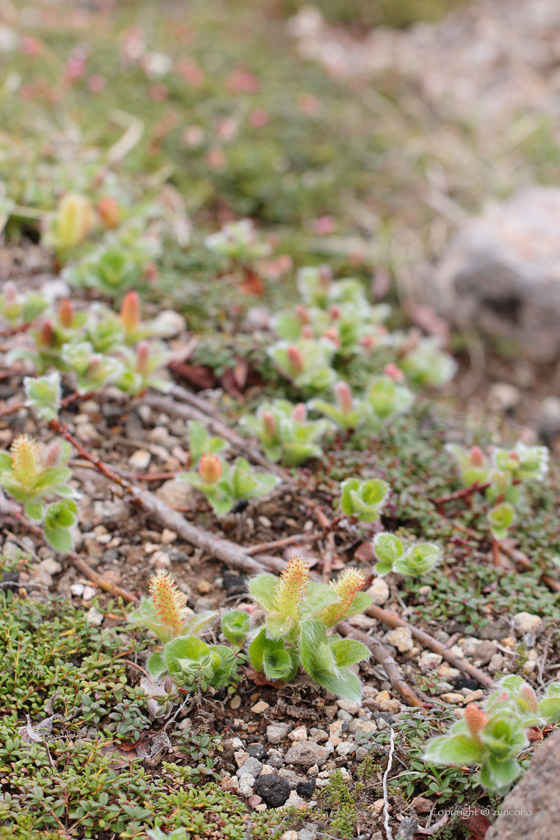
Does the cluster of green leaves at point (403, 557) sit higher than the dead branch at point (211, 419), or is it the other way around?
the cluster of green leaves at point (403, 557)

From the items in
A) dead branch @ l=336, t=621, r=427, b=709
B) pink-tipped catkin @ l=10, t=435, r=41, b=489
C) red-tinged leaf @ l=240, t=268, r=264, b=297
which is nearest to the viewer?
dead branch @ l=336, t=621, r=427, b=709

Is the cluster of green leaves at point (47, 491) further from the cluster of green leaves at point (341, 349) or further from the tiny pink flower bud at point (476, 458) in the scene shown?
the tiny pink flower bud at point (476, 458)

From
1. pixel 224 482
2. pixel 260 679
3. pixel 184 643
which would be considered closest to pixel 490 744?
pixel 260 679

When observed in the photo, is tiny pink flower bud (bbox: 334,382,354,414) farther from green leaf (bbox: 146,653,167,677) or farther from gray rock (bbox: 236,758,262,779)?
gray rock (bbox: 236,758,262,779)

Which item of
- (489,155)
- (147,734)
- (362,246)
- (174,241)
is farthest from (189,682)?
(489,155)

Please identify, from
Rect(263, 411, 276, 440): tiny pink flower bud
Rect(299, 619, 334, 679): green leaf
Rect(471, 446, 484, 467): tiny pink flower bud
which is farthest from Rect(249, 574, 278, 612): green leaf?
Rect(471, 446, 484, 467): tiny pink flower bud

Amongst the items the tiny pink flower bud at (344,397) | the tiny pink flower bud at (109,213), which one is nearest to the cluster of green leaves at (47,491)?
the tiny pink flower bud at (344,397)

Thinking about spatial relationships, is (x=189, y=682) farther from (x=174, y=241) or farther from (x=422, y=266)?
(x=422, y=266)
